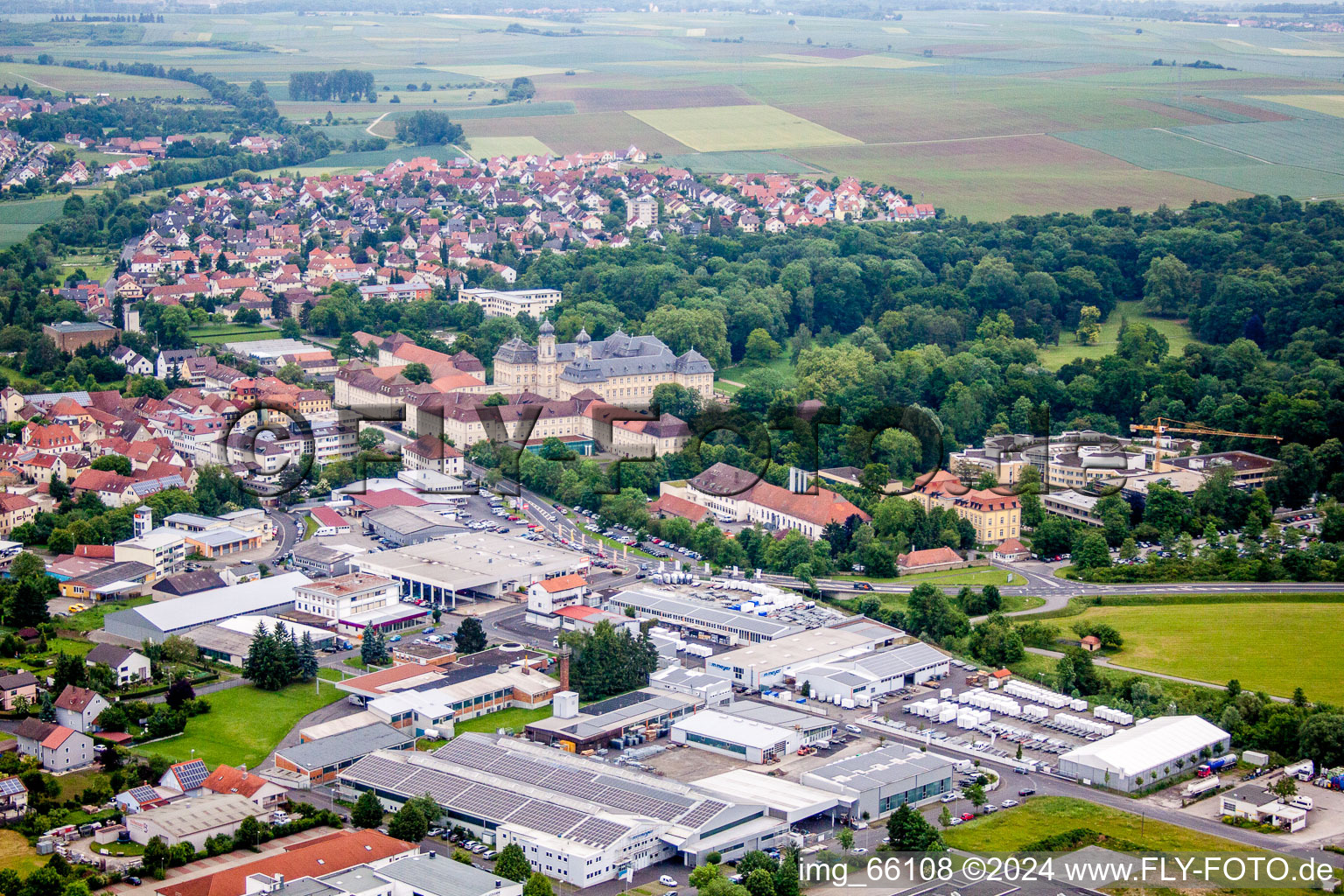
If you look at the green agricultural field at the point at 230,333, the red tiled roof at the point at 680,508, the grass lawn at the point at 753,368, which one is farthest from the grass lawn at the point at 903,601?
the green agricultural field at the point at 230,333

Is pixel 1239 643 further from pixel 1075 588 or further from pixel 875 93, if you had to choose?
pixel 875 93

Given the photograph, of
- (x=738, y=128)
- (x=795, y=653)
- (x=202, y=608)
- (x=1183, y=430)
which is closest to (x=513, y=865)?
(x=795, y=653)

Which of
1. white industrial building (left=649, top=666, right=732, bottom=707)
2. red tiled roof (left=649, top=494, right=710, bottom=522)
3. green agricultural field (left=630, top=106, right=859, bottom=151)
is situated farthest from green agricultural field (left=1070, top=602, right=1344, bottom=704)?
green agricultural field (left=630, top=106, right=859, bottom=151)

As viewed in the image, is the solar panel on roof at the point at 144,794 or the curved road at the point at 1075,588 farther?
the curved road at the point at 1075,588

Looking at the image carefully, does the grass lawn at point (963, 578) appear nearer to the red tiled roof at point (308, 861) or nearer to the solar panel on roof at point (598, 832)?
the solar panel on roof at point (598, 832)

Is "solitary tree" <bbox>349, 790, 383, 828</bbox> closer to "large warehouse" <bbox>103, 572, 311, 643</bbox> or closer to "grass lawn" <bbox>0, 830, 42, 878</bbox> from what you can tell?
"grass lawn" <bbox>0, 830, 42, 878</bbox>

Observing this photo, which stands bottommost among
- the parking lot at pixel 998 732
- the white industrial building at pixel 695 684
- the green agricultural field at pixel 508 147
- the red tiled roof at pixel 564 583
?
the parking lot at pixel 998 732

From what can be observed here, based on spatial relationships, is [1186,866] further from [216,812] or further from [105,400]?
[105,400]
